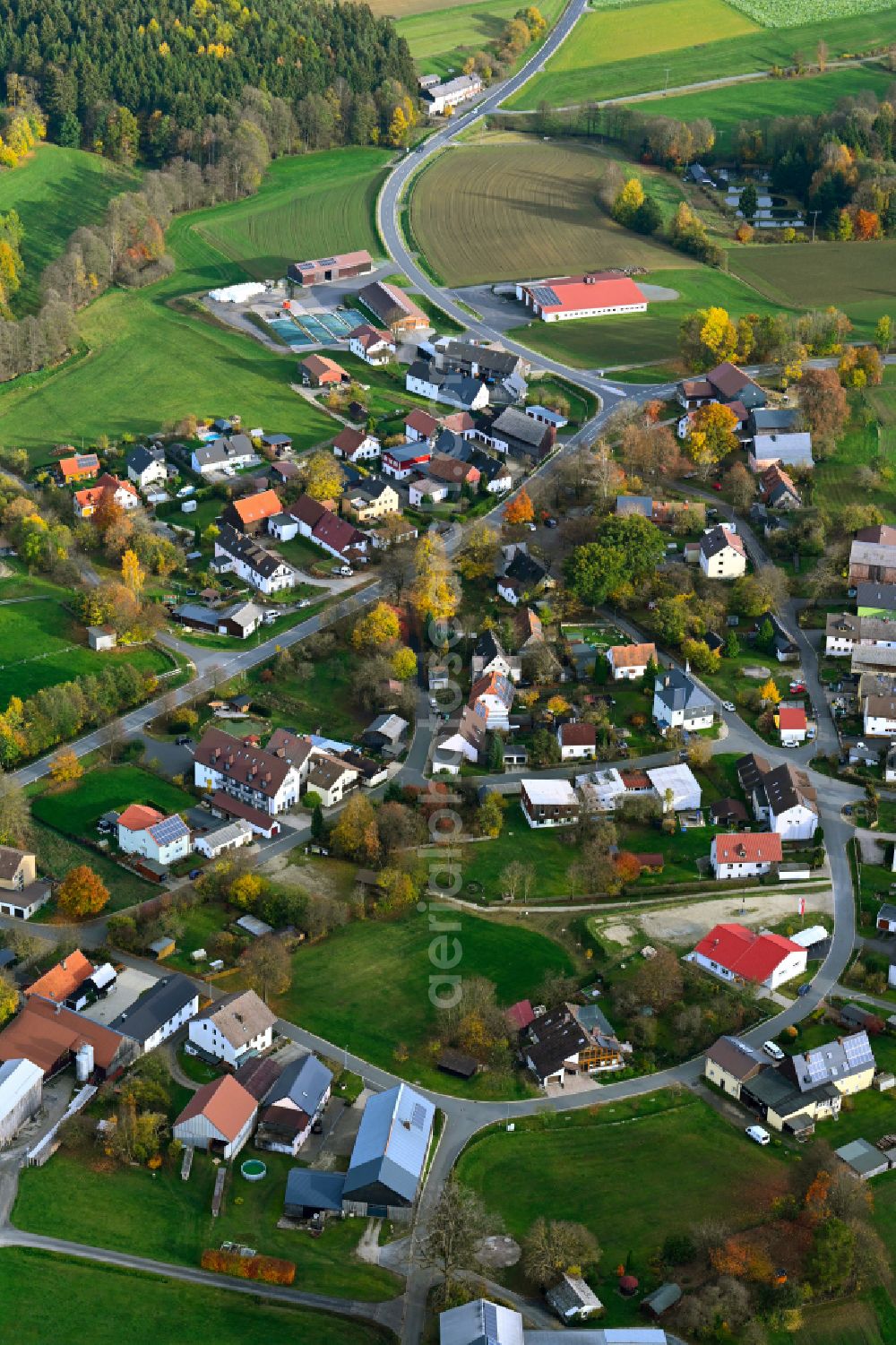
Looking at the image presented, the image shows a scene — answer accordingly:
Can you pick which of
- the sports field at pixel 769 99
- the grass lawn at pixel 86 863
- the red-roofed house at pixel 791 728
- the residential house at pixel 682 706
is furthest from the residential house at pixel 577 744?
the sports field at pixel 769 99

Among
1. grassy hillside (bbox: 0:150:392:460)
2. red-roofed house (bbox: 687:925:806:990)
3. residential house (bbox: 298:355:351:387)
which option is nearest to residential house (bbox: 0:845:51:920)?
red-roofed house (bbox: 687:925:806:990)

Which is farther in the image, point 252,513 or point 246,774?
point 252,513

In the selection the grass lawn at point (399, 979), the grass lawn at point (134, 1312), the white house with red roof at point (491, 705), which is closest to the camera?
the grass lawn at point (134, 1312)

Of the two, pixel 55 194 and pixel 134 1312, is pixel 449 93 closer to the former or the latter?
pixel 55 194

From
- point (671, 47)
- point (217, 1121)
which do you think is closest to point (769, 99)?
point (671, 47)

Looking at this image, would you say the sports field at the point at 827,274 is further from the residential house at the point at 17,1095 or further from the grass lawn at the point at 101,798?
the residential house at the point at 17,1095

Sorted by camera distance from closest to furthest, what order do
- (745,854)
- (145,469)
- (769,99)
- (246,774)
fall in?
(745,854) → (246,774) → (145,469) → (769,99)

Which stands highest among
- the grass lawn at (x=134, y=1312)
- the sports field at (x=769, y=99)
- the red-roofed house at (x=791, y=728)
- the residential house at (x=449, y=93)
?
the residential house at (x=449, y=93)
